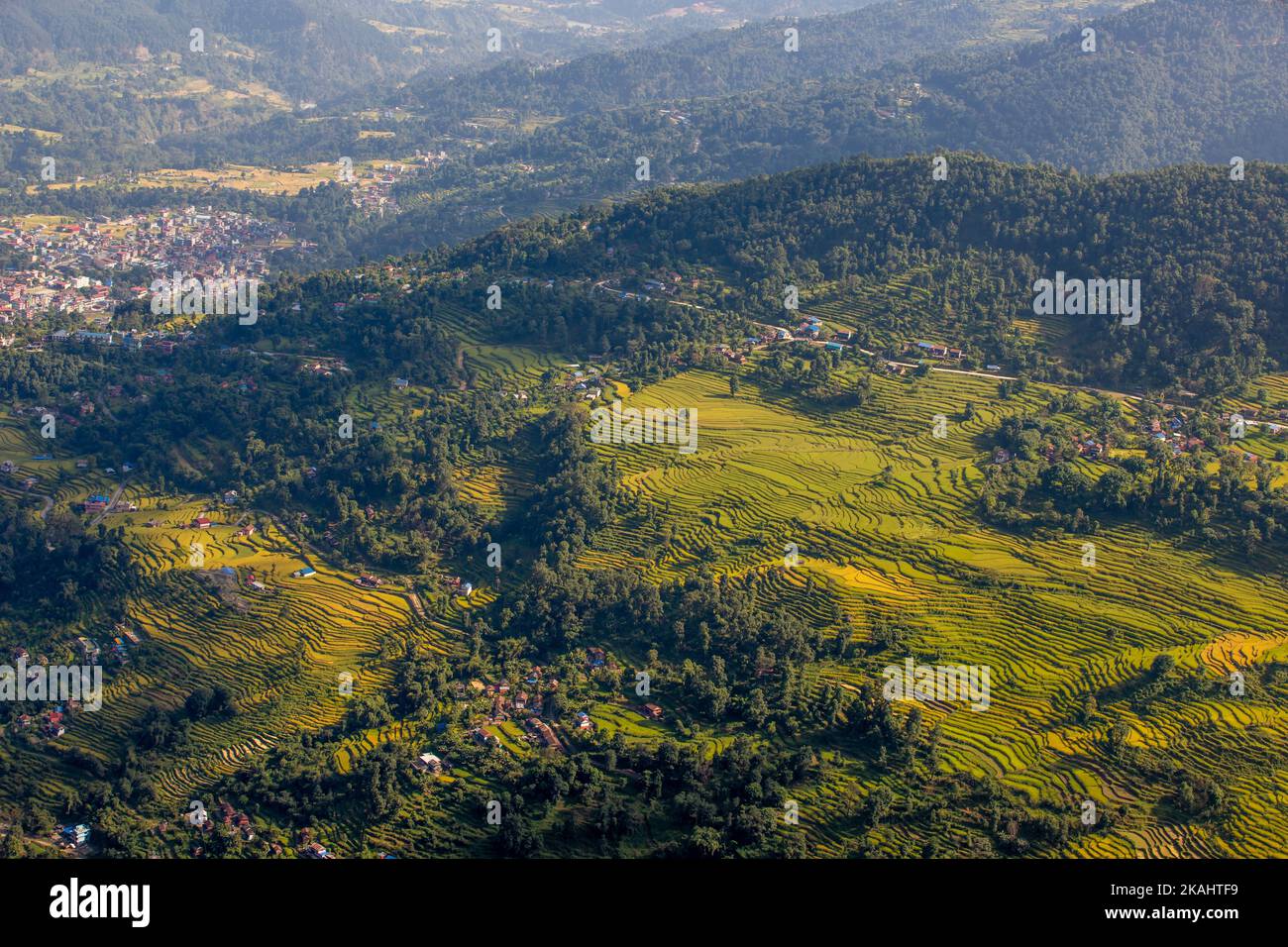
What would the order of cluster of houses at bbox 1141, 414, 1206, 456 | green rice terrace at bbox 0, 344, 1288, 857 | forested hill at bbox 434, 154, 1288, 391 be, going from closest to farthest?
green rice terrace at bbox 0, 344, 1288, 857
cluster of houses at bbox 1141, 414, 1206, 456
forested hill at bbox 434, 154, 1288, 391

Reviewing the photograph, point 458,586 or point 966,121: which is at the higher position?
point 966,121

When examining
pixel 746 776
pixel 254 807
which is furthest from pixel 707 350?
pixel 254 807

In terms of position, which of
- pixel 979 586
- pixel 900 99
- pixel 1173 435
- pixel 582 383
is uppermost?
pixel 900 99

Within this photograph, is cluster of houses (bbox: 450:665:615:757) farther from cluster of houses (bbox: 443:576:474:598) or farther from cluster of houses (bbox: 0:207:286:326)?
cluster of houses (bbox: 0:207:286:326)

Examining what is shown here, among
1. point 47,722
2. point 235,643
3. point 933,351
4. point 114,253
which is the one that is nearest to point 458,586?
point 235,643

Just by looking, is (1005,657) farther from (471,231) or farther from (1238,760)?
(471,231)

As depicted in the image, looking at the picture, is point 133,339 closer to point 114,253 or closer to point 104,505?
point 104,505

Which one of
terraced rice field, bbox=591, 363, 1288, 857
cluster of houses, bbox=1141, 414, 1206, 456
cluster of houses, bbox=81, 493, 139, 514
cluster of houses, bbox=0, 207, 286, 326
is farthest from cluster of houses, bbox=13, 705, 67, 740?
cluster of houses, bbox=0, 207, 286, 326
